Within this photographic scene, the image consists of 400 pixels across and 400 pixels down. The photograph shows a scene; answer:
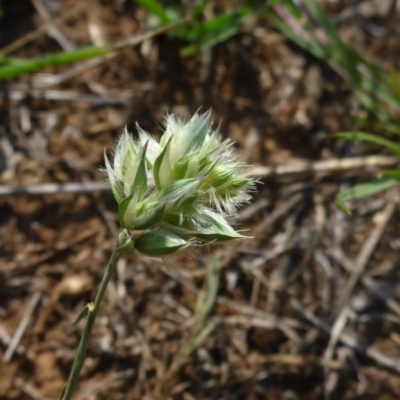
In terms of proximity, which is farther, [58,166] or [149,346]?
[58,166]

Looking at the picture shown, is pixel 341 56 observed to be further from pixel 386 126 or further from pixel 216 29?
pixel 216 29

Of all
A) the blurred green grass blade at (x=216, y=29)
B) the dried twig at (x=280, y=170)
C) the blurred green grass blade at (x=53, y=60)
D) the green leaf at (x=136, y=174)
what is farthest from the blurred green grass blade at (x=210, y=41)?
the green leaf at (x=136, y=174)

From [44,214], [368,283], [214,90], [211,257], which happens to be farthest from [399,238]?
[44,214]

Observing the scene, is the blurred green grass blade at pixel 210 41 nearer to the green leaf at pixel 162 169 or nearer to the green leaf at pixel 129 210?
the green leaf at pixel 162 169

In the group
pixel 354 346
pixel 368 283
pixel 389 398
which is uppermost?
pixel 368 283

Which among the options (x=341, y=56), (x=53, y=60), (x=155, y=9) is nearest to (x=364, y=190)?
(x=341, y=56)

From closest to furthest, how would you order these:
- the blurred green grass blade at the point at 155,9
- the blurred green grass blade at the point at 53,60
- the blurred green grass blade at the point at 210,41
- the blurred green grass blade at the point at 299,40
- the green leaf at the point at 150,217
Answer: the green leaf at the point at 150,217 → the blurred green grass blade at the point at 53,60 → the blurred green grass blade at the point at 155,9 → the blurred green grass blade at the point at 210,41 → the blurred green grass blade at the point at 299,40

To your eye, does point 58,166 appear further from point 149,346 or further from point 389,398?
point 389,398

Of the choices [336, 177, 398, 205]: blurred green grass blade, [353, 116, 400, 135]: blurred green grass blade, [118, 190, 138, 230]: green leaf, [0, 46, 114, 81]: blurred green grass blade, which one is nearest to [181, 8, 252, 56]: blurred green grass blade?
[0, 46, 114, 81]: blurred green grass blade
